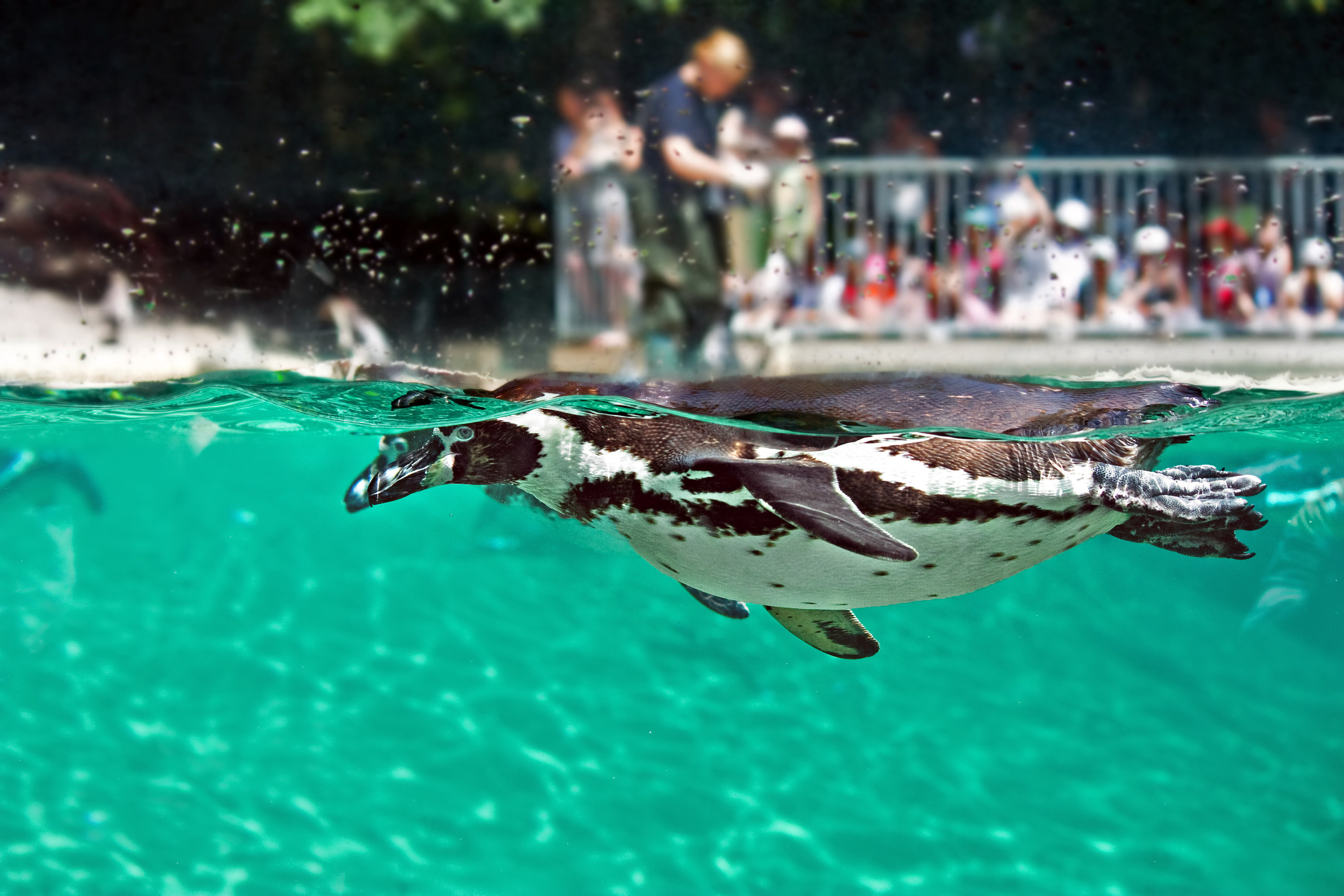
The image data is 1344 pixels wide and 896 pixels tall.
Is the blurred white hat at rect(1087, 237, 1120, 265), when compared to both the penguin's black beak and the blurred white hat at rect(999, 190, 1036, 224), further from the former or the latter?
the penguin's black beak

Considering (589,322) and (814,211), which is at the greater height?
(814,211)

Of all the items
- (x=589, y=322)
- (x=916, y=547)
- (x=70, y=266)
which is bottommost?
(x=916, y=547)

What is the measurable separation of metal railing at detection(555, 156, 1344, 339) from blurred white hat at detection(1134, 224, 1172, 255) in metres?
0.01

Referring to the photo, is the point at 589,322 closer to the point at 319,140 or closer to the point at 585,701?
the point at 319,140

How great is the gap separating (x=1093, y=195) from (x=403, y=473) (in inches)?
82.8

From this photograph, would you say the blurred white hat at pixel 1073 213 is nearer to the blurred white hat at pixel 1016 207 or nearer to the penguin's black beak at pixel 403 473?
the blurred white hat at pixel 1016 207

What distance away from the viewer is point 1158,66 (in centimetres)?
204

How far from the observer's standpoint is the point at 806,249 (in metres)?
2.22

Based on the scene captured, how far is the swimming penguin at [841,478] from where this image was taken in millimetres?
2674

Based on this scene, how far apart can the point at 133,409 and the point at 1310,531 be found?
14188 mm

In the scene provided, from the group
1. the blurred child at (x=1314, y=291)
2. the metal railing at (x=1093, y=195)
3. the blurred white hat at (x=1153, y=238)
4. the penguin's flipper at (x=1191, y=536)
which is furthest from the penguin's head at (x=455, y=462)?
the blurred child at (x=1314, y=291)

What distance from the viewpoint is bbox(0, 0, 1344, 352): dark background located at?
6.56 ft

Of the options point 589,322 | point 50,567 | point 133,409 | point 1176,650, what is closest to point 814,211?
point 589,322

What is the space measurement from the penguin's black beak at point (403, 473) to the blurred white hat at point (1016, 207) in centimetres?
181
